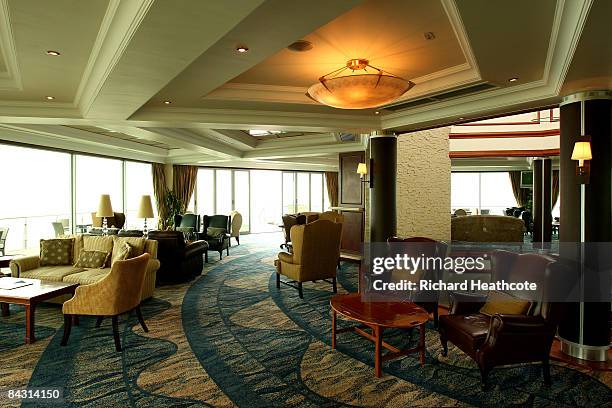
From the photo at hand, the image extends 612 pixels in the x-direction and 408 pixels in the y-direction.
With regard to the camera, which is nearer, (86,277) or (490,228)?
(86,277)

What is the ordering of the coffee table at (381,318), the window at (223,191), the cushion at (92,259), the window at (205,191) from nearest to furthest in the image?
1. the coffee table at (381,318)
2. the cushion at (92,259)
3. the window at (205,191)
4. the window at (223,191)

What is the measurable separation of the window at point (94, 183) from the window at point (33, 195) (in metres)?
0.34

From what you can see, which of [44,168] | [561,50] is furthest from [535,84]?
[44,168]

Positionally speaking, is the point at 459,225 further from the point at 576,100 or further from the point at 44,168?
the point at 44,168

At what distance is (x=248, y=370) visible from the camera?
3316mm

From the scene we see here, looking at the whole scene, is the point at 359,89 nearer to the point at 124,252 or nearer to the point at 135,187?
the point at 124,252

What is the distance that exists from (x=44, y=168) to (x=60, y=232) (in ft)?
5.13

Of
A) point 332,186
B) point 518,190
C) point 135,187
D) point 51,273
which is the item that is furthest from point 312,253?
point 518,190

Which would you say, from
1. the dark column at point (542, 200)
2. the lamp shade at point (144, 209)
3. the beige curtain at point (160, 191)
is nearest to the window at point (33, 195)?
the lamp shade at point (144, 209)

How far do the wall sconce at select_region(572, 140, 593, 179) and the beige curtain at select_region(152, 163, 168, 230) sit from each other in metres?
10.5

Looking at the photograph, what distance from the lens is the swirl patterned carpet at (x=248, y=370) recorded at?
113 inches

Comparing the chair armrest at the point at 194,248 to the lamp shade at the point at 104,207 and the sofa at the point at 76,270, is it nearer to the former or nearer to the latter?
the sofa at the point at 76,270

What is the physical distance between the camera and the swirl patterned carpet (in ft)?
9.43

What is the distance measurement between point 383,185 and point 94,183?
746 cm
